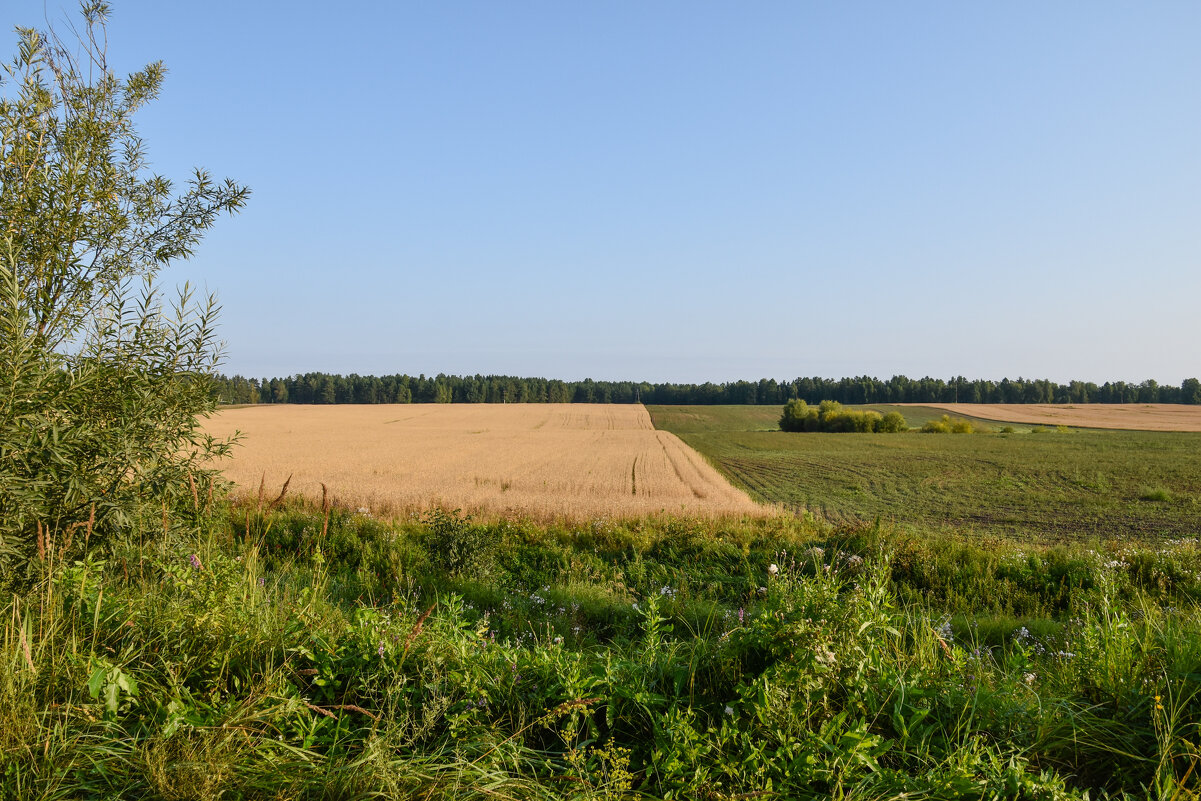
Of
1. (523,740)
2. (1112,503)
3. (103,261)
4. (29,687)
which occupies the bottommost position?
(1112,503)

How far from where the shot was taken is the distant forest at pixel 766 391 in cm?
12912

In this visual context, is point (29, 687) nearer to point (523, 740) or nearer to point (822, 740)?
point (523, 740)

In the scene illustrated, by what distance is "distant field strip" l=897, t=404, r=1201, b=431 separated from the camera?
239ft

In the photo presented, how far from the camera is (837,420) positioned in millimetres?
76562

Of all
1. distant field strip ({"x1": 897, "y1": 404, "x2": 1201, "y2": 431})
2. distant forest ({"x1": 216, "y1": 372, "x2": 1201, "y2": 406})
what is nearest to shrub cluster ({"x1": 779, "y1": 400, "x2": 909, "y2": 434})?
distant field strip ({"x1": 897, "y1": 404, "x2": 1201, "y2": 431})

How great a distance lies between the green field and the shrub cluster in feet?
44.7

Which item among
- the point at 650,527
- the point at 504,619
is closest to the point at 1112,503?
the point at 650,527

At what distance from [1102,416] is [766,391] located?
213 feet

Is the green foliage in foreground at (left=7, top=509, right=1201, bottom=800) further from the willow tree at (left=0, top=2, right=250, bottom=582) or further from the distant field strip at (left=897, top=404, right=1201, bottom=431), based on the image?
the distant field strip at (left=897, top=404, right=1201, bottom=431)

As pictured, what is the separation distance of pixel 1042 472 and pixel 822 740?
39.8m

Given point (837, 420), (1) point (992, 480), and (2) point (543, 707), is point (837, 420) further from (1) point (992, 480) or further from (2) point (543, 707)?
(2) point (543, 707)

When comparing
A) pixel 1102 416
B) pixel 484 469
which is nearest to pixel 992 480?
pixel 484 469

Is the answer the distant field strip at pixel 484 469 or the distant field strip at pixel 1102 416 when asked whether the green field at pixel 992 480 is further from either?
the distant field strip at pixel 1102 416

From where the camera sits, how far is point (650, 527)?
44.6ft
